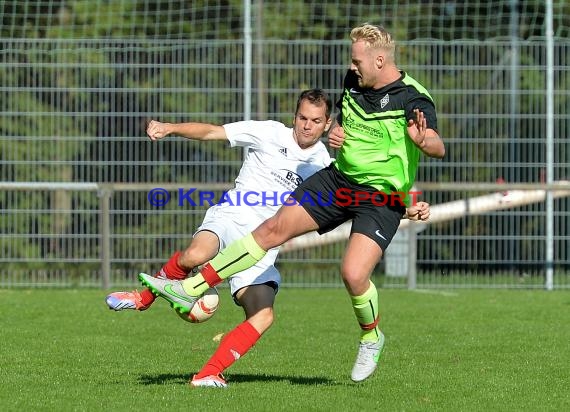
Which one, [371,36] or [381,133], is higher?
[371,36]

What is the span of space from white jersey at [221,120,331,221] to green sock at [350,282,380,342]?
3.32 ft

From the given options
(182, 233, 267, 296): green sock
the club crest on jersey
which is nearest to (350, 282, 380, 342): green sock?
(182, 233, 267, 296): green sock

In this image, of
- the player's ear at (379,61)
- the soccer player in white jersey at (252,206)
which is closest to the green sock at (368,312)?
the soccer player in white jersey at (252,206)

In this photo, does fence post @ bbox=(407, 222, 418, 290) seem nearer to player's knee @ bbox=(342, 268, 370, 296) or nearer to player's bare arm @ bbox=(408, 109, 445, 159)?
player's knee @ bbox=(342, 268, 370, 296)

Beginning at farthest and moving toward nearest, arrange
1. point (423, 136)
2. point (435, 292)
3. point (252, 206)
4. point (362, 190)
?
point (435, 292), point (252, 206), point (362, 190), point (423, 136)

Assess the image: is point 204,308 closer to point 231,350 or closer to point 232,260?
point 231,350

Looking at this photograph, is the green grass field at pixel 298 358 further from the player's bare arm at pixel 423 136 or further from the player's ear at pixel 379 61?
the player's ear at pixel 379 61

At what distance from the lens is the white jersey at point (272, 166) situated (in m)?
8.45

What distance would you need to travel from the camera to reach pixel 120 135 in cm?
1619

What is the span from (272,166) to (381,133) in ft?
3.70

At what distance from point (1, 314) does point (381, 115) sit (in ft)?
20.4

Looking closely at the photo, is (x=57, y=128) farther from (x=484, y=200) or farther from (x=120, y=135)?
(x=484, y=200)

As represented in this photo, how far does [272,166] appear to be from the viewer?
8.49 meters

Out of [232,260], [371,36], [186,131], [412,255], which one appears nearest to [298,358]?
[232,260]
